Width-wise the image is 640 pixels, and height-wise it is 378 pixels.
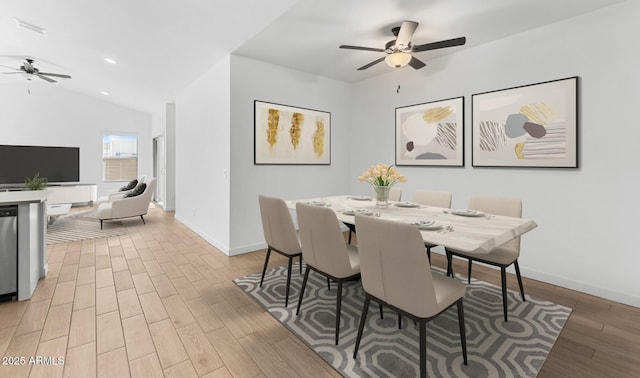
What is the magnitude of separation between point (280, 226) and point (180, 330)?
3.32 feet

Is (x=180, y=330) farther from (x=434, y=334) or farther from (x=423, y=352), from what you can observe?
(x=434, y=334)

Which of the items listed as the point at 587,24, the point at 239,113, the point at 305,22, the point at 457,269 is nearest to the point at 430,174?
the point at 457,269

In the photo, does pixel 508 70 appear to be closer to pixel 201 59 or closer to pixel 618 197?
pixel 618 197

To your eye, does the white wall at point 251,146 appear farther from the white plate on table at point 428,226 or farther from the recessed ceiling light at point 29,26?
the recessed ceiling light at point 29,26


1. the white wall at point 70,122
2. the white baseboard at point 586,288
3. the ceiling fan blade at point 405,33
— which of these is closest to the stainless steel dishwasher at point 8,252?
the ceiling fan blade at point 405,33

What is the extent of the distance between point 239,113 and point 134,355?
272 centimetres

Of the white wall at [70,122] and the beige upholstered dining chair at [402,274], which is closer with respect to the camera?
the beige upholstered dining chair at [402,274]

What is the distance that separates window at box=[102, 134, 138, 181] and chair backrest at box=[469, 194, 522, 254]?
927 cm

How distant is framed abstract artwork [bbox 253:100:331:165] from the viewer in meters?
3.77

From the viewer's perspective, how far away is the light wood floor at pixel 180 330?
161 centimetres

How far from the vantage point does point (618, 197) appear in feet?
8.01

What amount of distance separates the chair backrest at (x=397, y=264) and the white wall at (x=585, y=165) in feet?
7.39

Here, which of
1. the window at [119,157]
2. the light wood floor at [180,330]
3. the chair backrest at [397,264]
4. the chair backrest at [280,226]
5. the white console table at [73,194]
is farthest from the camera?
the window at [119,157]

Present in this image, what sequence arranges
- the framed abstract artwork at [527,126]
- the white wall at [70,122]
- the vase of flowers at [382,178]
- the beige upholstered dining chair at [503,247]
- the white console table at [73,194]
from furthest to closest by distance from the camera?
the white console table at [73,194], the white wall at [70,122], the framed abstract artwork at [527,126], the vase of flowers at [382,178], the beige upholstered dining chair at [503,247]
